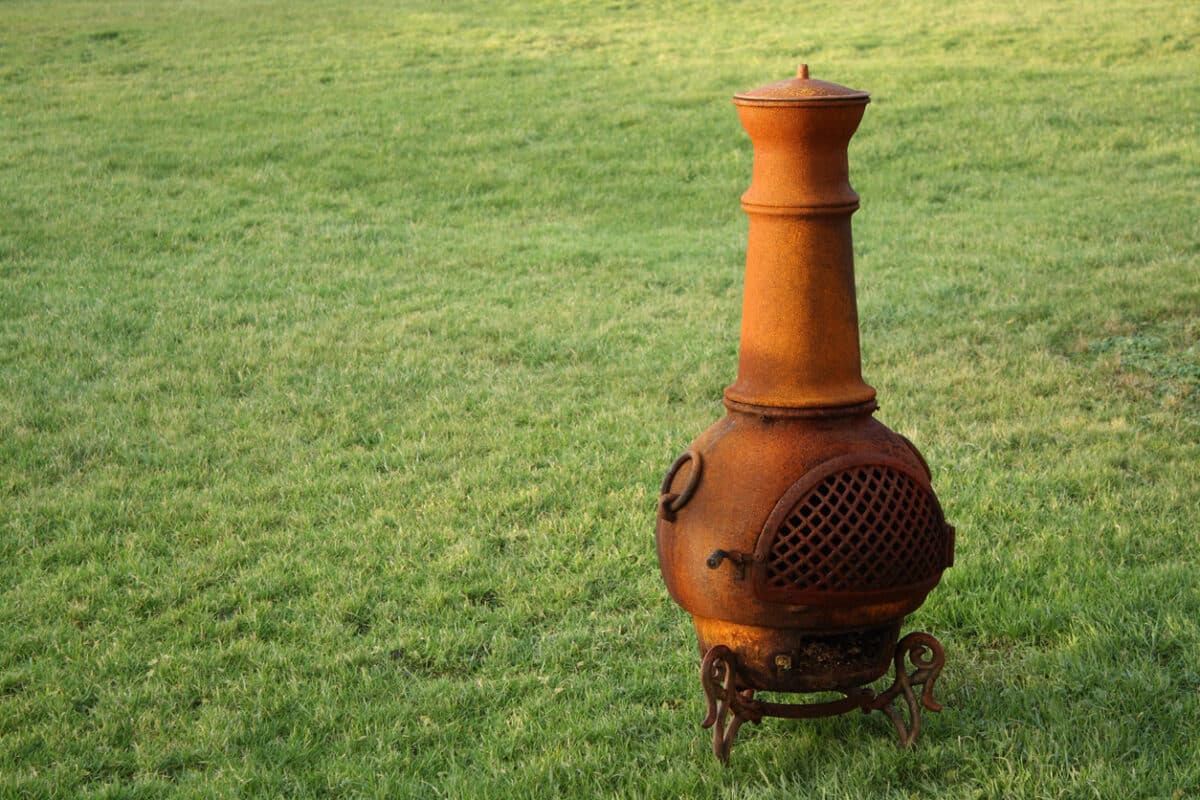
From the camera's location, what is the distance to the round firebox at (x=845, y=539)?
9.96 ft

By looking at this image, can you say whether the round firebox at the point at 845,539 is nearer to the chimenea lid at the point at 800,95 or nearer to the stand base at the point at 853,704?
the stand base at the point at 853,704

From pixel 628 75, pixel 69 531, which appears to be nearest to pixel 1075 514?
pixel 69 531

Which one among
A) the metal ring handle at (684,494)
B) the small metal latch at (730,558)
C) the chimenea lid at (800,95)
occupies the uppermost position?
the chimenea lid at (800,95)

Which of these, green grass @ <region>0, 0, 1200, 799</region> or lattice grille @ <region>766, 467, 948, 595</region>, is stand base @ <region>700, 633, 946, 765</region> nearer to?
green grass @ <region>0, 0, 1200, 799</region>

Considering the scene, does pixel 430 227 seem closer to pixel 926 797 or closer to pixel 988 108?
pixel 988 108

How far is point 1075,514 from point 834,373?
2147 millimetres

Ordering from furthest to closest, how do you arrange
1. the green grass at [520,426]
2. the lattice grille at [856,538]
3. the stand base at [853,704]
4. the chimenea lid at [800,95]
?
the green grass at [520,426] < the stand base at [853,704] < the chimenea lid at [800,95] < the lattice grille at [856,538]

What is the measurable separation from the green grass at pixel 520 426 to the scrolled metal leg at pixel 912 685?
0.08 meters

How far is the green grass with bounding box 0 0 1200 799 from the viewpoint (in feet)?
11.7

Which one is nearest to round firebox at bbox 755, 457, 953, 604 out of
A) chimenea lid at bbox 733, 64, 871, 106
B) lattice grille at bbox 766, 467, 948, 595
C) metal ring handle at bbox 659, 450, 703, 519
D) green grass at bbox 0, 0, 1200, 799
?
lattice grille at bbox 766, 467, 948, 595

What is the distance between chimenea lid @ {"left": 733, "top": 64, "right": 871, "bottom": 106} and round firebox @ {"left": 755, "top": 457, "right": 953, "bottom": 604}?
0.92 m

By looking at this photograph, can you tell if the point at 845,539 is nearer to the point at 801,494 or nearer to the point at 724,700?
the point at 801,494

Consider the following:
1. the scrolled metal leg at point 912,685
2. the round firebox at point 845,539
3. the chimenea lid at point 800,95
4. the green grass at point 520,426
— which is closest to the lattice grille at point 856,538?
the round firebox at point 845,539

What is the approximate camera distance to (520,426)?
638cm
